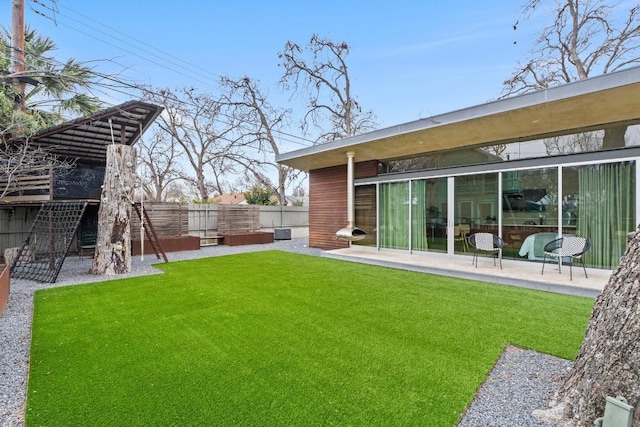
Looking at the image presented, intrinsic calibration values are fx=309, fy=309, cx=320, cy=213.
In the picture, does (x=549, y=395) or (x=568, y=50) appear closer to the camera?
(x=549, y=395)

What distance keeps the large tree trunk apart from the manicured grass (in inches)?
23.8

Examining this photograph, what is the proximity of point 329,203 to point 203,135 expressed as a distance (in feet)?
38.7

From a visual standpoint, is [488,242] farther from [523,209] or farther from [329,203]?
[329,203]

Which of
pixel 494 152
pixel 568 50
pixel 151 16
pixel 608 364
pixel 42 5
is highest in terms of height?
pixel 568 50

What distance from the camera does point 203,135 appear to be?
1852 cm

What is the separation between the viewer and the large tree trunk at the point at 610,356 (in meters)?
1.64

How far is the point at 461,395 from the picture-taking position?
218 centimetres

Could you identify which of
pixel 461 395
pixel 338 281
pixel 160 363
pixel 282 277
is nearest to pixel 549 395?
pixel 461 395

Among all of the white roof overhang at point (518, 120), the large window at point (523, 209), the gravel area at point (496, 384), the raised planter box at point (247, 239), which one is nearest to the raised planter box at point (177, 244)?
the raised planter box at point (247, 239)

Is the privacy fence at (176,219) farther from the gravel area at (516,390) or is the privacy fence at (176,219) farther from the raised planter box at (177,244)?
the gravel area at (516,390)

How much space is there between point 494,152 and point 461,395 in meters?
6.03

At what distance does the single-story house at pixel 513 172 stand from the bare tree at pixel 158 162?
13.4m

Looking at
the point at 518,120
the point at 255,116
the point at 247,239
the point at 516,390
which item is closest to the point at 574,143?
the point at 518,120

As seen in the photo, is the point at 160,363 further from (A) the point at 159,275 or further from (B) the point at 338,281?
(A) the point at 159,275
